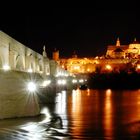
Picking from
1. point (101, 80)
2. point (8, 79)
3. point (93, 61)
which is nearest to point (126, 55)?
point (93, 61)

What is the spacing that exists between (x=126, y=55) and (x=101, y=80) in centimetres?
4843

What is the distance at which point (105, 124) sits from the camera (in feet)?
78.4

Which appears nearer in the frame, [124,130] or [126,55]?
[124,130]

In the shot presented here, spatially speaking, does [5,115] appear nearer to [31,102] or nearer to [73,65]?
[31,102]

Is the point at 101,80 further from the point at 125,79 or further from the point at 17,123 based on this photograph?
the point at 17,123

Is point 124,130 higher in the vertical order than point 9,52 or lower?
lower

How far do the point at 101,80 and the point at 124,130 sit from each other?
99.6m

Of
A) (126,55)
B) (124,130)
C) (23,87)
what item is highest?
(126,55)

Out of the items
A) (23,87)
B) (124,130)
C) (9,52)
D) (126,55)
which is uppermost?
(126,55)

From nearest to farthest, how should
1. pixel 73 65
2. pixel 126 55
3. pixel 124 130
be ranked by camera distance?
1. pixel 124 130
2. pixel 73 65
3. pixel 126 55

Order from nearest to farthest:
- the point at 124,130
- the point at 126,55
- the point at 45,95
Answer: the point at 124,130, the point at 45,95, the point at 126,55

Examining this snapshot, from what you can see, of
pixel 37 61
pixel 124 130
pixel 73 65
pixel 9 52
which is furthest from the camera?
pixel 73 65

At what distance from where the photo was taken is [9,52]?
111 ft

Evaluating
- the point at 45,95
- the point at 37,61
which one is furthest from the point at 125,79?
the point at 45,95
